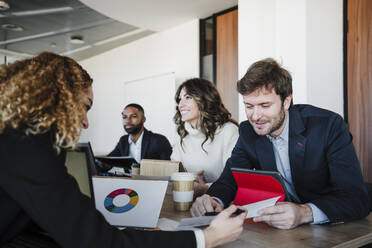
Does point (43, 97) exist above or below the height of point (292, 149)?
above

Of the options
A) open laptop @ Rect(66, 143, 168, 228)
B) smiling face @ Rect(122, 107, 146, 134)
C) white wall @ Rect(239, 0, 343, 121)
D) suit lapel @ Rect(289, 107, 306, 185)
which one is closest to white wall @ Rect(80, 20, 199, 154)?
smiling face @ Rect(122, 107, 146, 134)

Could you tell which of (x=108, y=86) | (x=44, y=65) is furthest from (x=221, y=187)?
(x=108, y=86)

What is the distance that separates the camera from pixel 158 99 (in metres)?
5.70

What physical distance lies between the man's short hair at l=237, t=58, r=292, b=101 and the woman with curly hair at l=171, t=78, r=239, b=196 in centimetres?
83

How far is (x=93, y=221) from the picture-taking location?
0.74 metres

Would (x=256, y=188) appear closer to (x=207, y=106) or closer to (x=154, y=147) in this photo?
(x=207, y=106)

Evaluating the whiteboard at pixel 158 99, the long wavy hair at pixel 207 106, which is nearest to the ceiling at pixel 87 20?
the whiteboard at pixel 158 99

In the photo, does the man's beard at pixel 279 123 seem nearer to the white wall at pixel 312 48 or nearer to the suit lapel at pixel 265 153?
the suit lapel at pixel 265 153

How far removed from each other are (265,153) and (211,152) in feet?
2.78

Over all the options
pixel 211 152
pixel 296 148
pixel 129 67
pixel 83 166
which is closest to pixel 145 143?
pixel 211 152

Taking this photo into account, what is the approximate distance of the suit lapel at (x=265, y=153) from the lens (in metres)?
1.59

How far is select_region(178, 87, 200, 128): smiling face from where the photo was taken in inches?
101

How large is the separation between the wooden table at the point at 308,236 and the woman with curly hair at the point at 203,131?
1246 mm

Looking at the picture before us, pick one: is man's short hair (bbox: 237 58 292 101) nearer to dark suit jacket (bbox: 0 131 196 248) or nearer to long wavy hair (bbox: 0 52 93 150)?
long wavy hair (bbox: 0 52 93 150)
